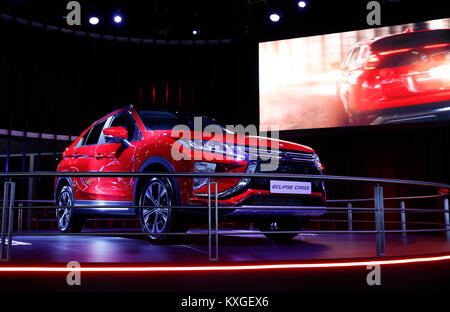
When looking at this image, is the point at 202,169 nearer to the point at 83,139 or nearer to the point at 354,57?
the point at 83,139

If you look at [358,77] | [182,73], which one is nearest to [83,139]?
[358,77]

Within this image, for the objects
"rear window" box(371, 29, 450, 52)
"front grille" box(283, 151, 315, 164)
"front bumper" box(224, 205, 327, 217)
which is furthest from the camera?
"rear window" box(371, 29, 450, 52)

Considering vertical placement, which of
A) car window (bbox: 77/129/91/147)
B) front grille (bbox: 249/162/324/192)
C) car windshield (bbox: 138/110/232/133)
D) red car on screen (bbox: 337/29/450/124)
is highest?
red car on screen (bbox: 337/29/450/124)

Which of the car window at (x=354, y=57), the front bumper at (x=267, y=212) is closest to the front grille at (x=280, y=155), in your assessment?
the front bumper at (x=267, y=212)

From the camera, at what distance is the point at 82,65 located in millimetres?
12969

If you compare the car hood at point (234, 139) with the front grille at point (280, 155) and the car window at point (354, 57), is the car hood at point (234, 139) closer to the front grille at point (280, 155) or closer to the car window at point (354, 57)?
the front grille at point (280, 155)

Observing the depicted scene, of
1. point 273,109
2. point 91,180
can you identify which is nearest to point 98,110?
Answer: point 273,109

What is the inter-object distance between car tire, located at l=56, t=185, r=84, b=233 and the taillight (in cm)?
680

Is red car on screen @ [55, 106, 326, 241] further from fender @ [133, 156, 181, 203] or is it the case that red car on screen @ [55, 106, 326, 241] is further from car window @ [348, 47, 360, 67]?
car window @ [348, 47, 360, 67]

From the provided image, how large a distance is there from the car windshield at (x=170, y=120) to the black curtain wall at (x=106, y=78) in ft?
23.2

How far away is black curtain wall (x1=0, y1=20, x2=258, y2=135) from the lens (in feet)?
39.2

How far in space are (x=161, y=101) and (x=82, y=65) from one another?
2.37m

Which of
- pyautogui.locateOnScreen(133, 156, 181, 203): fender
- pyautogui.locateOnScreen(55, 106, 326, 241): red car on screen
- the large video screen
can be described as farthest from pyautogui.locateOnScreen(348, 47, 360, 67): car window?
pyautogui.locateOnScreen(133, 156, 181, 203): fender

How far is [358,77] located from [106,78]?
6.96m
